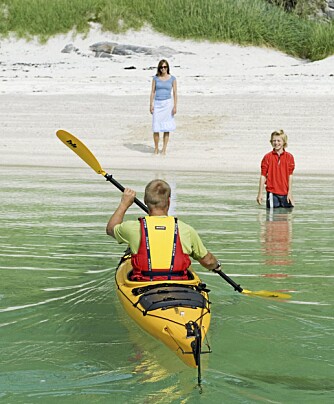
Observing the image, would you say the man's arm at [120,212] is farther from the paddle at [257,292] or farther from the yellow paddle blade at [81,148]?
the yellow paddle blade at [81,148]

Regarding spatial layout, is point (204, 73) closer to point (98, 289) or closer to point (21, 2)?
point (21, 2)

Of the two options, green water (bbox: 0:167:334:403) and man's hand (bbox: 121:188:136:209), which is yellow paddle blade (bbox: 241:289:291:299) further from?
man's hand (bbox: 121:188:136:209)

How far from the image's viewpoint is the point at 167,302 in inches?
220

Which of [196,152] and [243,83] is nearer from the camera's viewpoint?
[196,152]

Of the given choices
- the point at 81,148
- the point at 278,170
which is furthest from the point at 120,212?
the point at 278,170

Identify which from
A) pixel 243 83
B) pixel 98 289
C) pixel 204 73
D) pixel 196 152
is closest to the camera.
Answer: pixel 98 289

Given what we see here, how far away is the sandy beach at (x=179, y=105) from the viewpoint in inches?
758

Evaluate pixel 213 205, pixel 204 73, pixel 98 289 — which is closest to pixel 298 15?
pixel 204 73

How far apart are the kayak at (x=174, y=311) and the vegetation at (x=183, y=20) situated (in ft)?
77.8

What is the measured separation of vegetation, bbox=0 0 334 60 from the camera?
29406mm

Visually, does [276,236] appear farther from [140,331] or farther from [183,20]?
[183,20]

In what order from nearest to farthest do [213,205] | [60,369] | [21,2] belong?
[60,369], [213,205], [21,2]

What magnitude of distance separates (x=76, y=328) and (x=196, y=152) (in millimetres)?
13358

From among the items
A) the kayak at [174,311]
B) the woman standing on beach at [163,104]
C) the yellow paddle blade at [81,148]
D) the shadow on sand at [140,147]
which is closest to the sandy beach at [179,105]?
the shadow on sand at [140,147]
